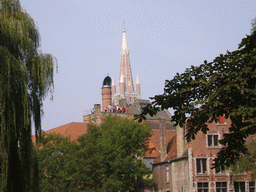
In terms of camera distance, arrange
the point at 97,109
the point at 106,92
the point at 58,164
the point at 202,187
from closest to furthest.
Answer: the point at 202,187, the point at 58,164, the point at 97,109, the point at 106,92

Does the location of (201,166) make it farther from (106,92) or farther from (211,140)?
(106,92)

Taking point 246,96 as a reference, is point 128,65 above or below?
above

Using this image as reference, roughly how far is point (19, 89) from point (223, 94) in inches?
402

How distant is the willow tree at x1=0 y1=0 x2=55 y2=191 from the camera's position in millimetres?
19609

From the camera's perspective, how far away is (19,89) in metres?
20.4

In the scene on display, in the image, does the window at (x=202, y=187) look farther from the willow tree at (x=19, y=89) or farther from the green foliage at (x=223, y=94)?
the green foliage at (x=223, y=94)

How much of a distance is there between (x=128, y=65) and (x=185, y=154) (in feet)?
449

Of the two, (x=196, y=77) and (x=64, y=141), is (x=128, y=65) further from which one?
(x=196, y=77)

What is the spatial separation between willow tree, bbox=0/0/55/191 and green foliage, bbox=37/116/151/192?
2626 centimetres

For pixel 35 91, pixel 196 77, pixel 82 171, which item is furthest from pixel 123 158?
pixel 196 77

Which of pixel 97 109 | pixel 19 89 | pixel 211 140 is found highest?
pixel 97 109

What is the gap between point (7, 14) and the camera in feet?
72.8

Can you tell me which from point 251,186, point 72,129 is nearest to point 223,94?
point 251,186

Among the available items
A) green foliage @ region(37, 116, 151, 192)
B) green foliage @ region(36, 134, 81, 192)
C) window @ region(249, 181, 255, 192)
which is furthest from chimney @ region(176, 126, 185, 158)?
green foliage @ region(36, 134, 81, 192)
